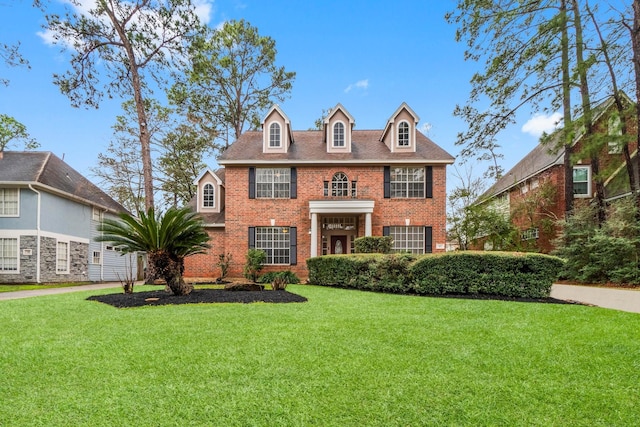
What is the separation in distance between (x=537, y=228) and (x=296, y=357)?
19.7m

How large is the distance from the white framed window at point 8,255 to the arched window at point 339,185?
46.7 feet

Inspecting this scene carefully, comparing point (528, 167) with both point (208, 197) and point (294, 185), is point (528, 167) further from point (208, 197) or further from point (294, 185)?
point (208, 197)

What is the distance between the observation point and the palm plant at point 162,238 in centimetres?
806

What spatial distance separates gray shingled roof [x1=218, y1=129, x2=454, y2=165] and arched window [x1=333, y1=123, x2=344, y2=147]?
620mm

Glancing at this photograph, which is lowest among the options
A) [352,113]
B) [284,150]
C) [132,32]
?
[284,150]

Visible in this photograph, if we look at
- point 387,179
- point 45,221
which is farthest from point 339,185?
point 45,221

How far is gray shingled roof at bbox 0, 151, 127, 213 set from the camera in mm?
15961

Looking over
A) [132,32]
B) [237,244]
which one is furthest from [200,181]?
[132,32]

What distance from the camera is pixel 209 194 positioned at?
18.0 meters

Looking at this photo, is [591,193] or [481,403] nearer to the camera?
[481,403]

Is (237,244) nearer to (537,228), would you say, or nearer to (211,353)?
(211,353)

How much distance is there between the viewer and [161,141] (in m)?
24.2

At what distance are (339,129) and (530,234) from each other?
12.5 metres

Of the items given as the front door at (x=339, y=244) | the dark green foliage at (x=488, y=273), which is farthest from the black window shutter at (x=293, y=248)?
the dark green foliage at (x=488, y=273)
